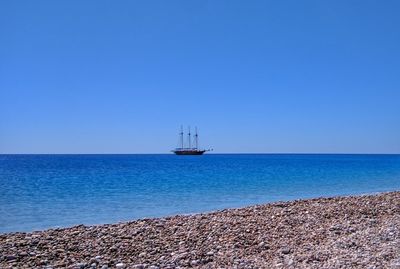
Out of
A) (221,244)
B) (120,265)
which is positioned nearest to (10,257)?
(120,265)

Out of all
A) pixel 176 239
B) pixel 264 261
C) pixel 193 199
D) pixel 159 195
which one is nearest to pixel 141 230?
pixel 176 239

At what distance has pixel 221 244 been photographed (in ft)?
30.9

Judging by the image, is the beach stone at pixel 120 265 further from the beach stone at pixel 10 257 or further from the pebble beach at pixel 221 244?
the beach stone at pixel 10 257

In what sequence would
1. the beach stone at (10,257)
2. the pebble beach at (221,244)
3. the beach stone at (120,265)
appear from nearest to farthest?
the beach stone at (120,265) < the pebble beach at (221,244) < the beach stone at (10,257)

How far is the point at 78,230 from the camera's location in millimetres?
11164

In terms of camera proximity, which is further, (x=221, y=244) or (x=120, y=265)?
(x=221, y=244)

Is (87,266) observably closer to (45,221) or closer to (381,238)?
(381,238)

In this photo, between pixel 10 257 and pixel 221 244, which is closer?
pixel 10 257

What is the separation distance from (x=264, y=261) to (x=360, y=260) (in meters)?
1.72

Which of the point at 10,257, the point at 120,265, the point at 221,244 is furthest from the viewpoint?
the point at 221,244

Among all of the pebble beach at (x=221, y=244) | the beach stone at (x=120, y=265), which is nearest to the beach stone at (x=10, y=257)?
the pebble beach at (x=221, y=244)

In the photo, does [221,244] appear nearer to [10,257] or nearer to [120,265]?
[120,265]

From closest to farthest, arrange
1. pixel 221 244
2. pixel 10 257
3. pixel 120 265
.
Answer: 1. pixel 120 265
2. pixel 10 257
3. pixel 221 244

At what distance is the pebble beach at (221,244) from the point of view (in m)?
7.94
